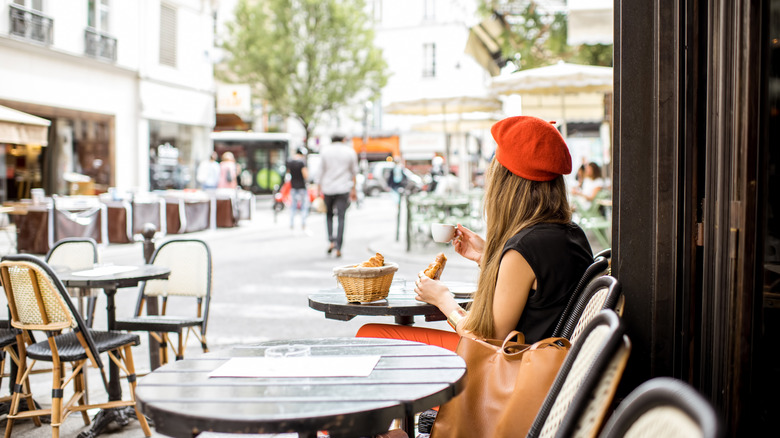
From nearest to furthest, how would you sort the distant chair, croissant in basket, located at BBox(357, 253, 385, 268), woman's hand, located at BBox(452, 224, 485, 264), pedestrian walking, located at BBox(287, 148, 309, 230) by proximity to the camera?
croissant in basket, located at BBox(357, 253, 385, 268) → woman's hand, located at BBox(452, 224, 485, 264) → the distant chair → pedestrian walking, located at BBox(287, 148, 309, 230)

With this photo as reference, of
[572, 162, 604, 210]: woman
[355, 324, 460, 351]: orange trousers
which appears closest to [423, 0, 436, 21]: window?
[572, 162, 604, 210]: woman

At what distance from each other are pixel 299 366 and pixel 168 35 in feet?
79.0

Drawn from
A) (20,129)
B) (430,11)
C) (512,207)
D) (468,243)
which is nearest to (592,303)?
(512,207)

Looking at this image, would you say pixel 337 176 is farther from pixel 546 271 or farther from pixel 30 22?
pixel 30 22

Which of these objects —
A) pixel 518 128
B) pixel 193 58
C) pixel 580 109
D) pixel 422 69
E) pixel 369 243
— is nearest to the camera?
pixel 518 128

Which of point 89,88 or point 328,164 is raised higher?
point 89,88

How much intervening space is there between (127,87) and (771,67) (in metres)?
22.6

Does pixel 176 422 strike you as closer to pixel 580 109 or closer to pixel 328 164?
pixel 328 164

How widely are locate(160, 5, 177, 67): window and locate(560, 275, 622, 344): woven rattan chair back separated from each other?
2339 cm

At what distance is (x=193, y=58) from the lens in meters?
26.0

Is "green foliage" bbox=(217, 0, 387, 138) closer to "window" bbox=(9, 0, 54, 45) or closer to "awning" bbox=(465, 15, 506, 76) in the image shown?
"window" bbox=(9, 0, 54, 45)

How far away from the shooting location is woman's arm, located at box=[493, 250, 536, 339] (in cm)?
281

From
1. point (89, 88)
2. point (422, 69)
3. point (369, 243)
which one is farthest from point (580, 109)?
point (422, 69)

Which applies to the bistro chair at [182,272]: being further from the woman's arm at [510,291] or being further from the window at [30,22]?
the window at [30,22]
